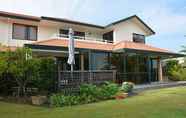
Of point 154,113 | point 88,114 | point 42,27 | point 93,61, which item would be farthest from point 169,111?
point 42,27

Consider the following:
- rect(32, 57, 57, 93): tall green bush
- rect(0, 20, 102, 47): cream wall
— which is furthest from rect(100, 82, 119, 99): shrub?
rect(0, 20, 102, 47): cream wall

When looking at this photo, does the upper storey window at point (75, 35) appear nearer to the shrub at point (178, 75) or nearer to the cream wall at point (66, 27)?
the cream wall at point (66, 27)

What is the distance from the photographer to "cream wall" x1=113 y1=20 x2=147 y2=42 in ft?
109

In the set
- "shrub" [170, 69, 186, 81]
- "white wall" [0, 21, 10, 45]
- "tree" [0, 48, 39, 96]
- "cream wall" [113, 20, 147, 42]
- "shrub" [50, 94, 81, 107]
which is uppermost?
"cream wall" [113, 20, 147, 42]

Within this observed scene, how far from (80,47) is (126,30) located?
1126 cm

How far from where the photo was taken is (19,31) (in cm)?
2706

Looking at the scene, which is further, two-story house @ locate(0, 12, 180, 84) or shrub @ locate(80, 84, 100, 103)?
two-story house @ locate(0, 12, 180, 84)

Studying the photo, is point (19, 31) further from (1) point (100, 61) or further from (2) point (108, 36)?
(2) point (108, 36)

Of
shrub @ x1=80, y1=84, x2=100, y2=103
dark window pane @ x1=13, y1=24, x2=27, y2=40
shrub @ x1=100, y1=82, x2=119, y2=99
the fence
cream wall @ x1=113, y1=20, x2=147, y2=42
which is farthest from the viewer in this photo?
cream wall @ x1=113, y1=20, x2=147, y2=42

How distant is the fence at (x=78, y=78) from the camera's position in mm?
17295

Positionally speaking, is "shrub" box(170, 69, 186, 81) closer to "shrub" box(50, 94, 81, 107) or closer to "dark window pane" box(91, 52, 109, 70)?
"dark window pane" box(91, 52, 109, 70)

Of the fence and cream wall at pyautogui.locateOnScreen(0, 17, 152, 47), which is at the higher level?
cream wall at pyautogui.locateOnScreen(0, 17, 152, 47)

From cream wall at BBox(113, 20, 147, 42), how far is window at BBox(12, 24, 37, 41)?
1060cm

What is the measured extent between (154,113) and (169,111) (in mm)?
958
